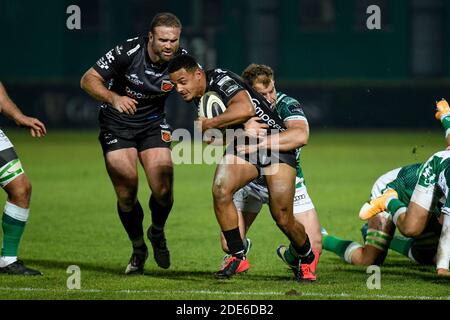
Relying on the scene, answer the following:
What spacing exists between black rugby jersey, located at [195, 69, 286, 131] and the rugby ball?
4 centimetres

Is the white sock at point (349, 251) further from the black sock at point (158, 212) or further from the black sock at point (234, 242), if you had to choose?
the black sock at point (234, 242)

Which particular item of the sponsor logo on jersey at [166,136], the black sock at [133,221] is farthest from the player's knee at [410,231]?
the black sock at [133,221]

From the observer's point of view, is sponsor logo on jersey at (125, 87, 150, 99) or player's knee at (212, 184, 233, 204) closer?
player's knee at (212, 184, 233, 204)

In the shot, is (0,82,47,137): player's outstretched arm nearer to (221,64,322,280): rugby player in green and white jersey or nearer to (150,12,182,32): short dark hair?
(150,12,182,32): short dark hair

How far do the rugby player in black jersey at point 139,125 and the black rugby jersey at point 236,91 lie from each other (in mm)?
879

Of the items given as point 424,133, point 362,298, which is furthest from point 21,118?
point 424,133

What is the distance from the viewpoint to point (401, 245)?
33.3 feet

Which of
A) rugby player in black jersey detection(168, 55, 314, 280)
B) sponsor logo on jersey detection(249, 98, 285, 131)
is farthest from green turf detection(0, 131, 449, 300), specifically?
sponsor logo on jersey detection(249, 98, 285, 131)

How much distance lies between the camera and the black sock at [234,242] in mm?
8375

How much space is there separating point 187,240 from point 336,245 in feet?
6.62

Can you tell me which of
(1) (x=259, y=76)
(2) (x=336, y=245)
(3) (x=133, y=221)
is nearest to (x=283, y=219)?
(1) (x=259, y=76)

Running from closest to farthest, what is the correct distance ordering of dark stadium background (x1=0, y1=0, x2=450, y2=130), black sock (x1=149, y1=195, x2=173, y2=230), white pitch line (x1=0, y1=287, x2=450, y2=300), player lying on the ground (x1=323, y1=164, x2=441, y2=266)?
white pitch line (x1=0, y1=287, x2=450, y2=300), black sock (x1=149, y1=195, x2=173, y2=230), player lying on the ground (x1=323, y1=164, x2=441, y2=266), dark stadium background (x1=0, y1=0, x2=450, y2=130)

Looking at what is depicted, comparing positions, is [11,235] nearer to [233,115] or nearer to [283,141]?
[233,115]

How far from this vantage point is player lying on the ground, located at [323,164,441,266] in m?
9.70
